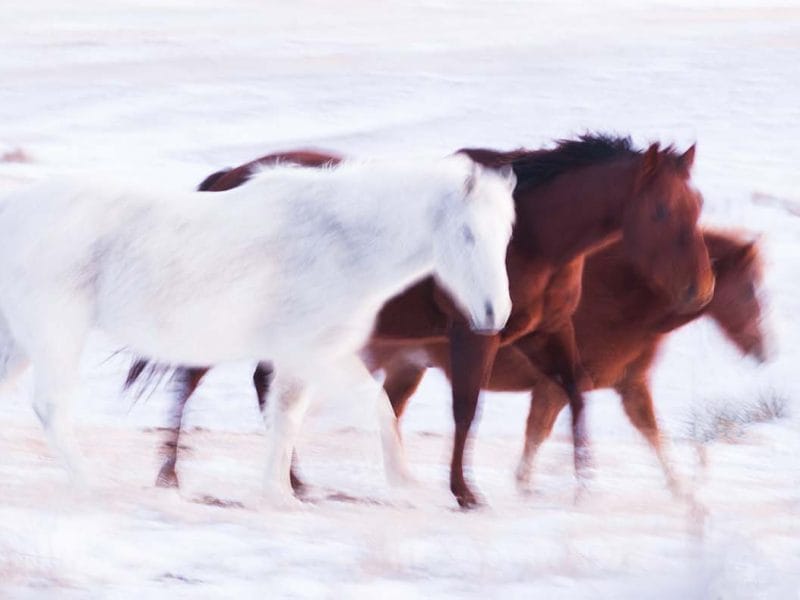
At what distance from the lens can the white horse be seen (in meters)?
4.56

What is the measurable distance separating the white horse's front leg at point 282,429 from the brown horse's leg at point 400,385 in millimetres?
1264

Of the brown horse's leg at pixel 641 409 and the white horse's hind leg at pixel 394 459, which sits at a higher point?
the white horse's hind leg at pixel 394 459

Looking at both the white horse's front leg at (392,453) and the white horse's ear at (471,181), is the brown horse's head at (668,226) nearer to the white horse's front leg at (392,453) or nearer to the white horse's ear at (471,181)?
the white horse's ear at (471,181)

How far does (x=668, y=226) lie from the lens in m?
5.01

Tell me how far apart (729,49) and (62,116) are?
9083 mm

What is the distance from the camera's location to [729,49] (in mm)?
19016

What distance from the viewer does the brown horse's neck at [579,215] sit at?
200 inches

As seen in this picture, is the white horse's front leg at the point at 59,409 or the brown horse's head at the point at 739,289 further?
the brown horse's head at the point at 739,289

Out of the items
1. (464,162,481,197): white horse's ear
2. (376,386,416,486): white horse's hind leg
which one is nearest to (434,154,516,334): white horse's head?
(464,162,481,197): white horse's ear

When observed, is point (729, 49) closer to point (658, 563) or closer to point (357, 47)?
point (357, 47)

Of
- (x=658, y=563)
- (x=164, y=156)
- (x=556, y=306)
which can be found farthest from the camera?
(x=164, y=156)

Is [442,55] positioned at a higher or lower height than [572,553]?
lower

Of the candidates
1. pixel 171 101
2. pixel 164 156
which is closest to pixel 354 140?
pixel 164 156

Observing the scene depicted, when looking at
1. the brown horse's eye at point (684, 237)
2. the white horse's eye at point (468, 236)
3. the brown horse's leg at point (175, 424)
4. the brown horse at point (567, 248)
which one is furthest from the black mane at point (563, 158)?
the brown horse's leg at point (175, 424)
